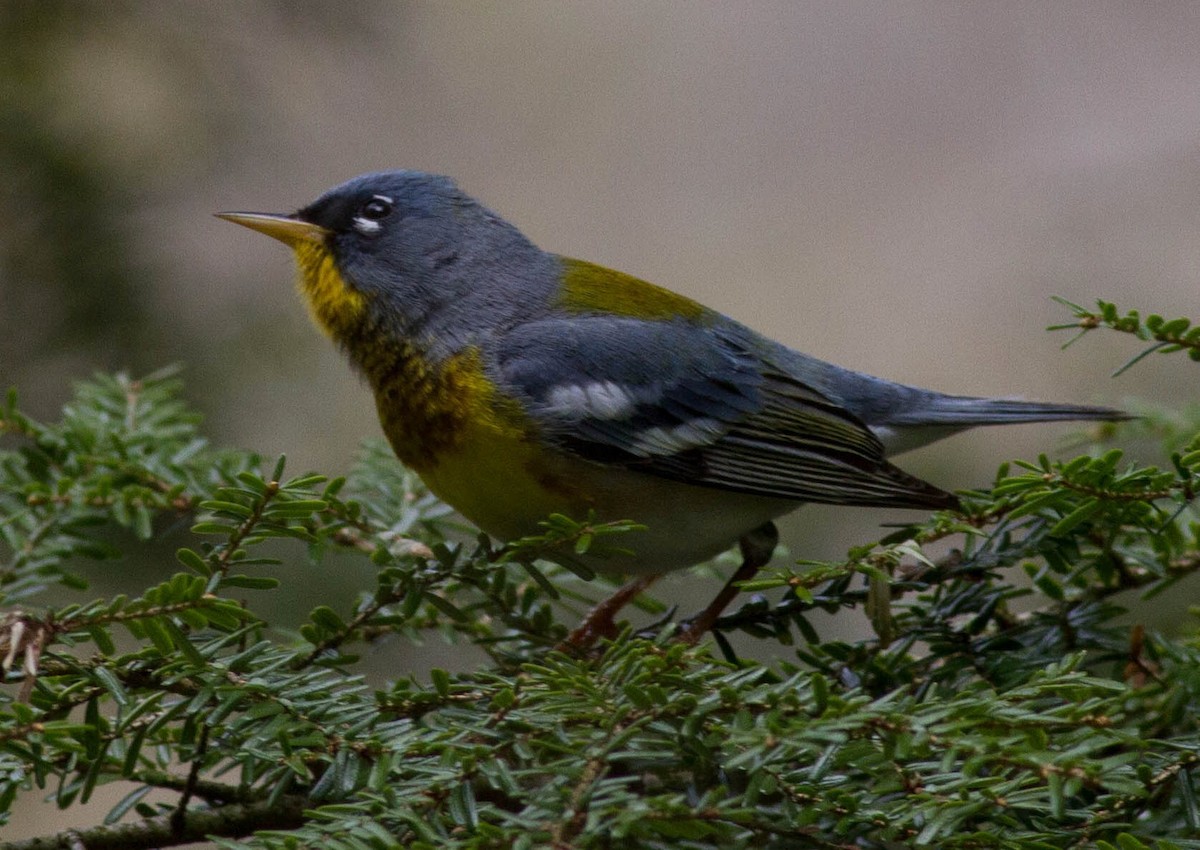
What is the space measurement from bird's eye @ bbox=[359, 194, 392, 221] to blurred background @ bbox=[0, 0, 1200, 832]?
51 centimetres

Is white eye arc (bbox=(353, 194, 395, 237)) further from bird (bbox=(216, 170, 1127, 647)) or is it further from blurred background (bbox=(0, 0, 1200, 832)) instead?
blurred background (bbox=(0, 0, 1200, 832))

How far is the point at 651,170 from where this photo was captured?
29.6 ft

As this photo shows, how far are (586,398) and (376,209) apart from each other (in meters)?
0.90

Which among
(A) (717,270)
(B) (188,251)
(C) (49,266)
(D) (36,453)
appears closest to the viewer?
(D) (36,453)

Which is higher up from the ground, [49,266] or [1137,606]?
[49,266]

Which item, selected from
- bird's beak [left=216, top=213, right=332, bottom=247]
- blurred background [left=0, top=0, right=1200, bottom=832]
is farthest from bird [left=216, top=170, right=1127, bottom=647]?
blurred background [left=0, top=0, right=1200, bottom=832]

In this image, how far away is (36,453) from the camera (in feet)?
8.85

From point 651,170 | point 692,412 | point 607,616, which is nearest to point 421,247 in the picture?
point 692,412

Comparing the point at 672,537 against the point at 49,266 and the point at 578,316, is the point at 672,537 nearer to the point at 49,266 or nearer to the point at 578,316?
the point at 578,316

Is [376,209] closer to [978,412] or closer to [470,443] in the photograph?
[470,443]

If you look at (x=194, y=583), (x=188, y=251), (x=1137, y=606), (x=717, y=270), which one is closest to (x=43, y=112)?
(x=188, y=251)

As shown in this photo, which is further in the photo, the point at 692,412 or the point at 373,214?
the point at 373,214

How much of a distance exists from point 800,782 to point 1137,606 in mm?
2192

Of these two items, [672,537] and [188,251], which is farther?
[188,251]
